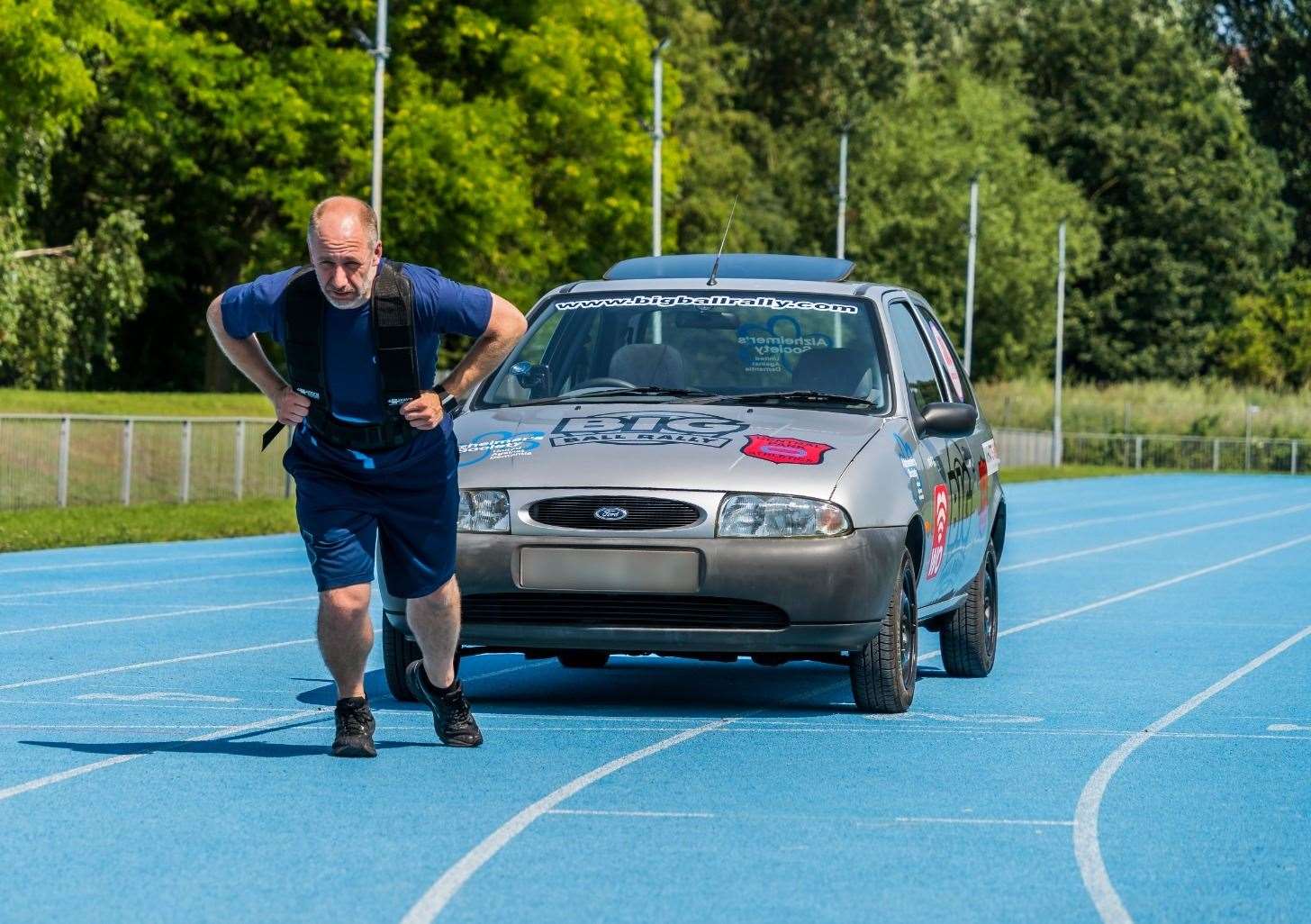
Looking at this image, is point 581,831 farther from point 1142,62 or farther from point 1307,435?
point 1142,62

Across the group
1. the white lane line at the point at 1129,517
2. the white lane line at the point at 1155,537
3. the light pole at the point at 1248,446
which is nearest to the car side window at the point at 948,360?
the white lane line at the point at 1155,537

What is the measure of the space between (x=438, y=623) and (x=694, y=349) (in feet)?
8.99

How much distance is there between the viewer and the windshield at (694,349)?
36.6 ft

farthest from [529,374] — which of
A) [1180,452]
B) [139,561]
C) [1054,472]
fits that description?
[1180,452]

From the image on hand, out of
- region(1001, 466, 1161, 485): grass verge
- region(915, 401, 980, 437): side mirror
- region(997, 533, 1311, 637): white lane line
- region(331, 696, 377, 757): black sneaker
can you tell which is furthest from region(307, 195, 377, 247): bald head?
region(1001, 466, 1161, 485): grass verge

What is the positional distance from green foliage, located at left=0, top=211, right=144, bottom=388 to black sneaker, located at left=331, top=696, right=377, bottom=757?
32595 mm

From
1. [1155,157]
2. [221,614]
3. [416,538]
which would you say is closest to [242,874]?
[416,538]

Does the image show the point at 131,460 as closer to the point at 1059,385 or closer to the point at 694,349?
the point at 694,349

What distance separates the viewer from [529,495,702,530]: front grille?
32.3 ft

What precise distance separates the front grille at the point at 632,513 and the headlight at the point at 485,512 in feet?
0.73

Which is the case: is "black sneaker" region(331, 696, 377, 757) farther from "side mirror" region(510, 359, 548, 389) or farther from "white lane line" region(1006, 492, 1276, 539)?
"white lane line" region(1006, 492, 1276, 539)

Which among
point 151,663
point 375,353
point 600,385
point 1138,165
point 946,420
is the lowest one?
point 151,663

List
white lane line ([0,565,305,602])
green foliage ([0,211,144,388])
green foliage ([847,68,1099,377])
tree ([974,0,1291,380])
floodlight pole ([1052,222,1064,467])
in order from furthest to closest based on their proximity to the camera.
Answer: tree ([974,0,1291,380]) → green foliage ([847,68,1099,377]) → floodlight pole ([1052,222,1064,467]) → green foliage ([0,211,144,388]) → white lane line ([0,565,305,602])

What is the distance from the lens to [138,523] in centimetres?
2727
